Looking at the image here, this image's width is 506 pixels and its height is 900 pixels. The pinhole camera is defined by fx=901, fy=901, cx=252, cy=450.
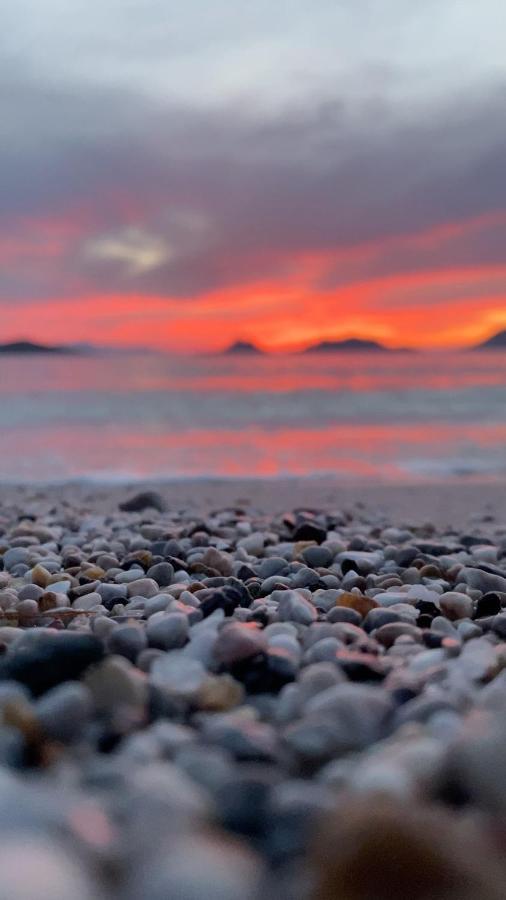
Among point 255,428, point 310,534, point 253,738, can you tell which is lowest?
point 253,738

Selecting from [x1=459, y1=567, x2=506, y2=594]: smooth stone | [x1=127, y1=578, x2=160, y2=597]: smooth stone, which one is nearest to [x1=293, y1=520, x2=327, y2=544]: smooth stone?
[x1=459, y1=567, x2=506, y2=594]: smooth stone

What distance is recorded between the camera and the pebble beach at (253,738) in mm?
1047

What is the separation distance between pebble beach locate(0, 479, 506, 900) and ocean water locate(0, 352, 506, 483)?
5378 mm

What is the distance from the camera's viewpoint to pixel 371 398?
17.3 m

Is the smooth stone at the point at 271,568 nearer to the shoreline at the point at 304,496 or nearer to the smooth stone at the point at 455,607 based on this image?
the smooth stone at the point at 455,607

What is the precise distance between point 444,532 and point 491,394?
1442cm

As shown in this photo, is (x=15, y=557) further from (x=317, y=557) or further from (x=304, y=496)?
(x=304, y=496)

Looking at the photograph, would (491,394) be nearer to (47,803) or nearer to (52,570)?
(52,570)

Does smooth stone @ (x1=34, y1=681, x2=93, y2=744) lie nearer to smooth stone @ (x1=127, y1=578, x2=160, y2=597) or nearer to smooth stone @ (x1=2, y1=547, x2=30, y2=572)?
smooth stone @ (x1=127, y1=578, x2=160, y2=597)

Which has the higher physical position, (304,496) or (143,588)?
(304,496)

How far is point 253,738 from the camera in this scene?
143 centimetres

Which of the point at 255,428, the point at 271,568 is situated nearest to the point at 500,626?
the point at 271,568

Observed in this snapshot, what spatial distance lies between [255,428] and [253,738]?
35.9 feet

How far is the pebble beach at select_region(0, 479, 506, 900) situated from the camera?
1.05 m
